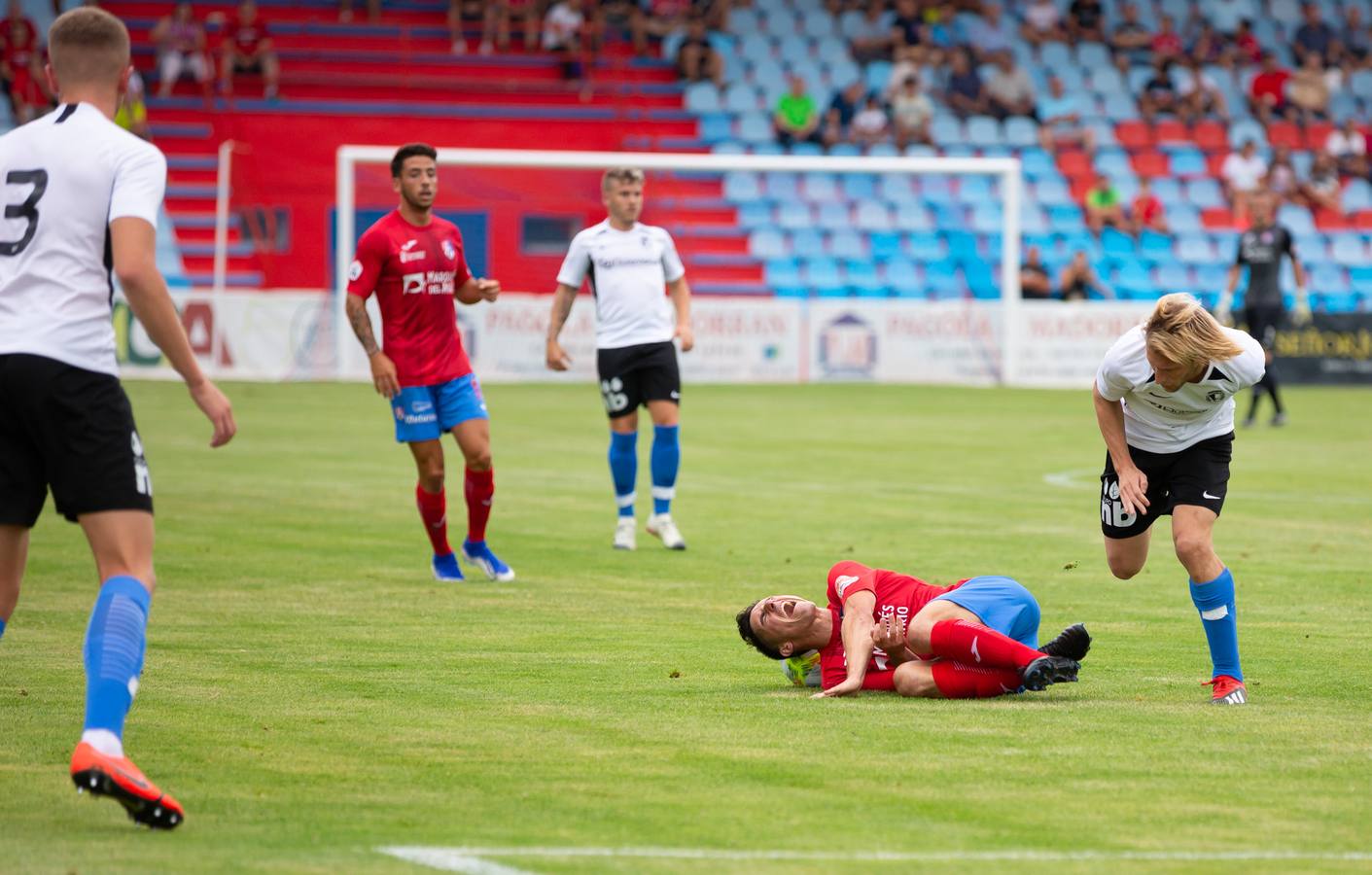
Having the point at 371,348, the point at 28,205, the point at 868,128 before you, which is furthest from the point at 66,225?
the point at 868,128

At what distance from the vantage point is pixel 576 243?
528 inches

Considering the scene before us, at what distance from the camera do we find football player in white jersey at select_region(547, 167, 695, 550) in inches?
516

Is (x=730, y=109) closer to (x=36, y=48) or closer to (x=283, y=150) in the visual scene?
(x=283, y=150)

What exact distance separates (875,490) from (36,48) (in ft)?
75.5

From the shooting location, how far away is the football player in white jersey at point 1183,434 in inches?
291

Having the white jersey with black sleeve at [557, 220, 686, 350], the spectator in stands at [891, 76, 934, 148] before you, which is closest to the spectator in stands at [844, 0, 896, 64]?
the spectator in stands at [891, 76, 934, 148]

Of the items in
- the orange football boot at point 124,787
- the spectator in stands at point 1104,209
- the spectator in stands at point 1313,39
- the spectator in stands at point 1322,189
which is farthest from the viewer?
the spectator in stands at point 1313,39

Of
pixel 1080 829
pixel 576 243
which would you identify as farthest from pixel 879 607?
pixel 576 243

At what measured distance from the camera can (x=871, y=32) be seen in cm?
3991

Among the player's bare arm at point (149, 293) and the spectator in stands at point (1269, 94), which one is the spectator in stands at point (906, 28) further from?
the player's bare arm at point (149, 293)

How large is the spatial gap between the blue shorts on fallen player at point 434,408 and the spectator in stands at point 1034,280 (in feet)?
74.1

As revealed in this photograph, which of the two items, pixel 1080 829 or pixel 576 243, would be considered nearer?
pixel 1080 829

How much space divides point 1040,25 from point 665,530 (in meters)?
29.9

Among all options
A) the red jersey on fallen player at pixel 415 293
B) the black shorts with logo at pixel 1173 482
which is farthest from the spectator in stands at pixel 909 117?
the black shorts with logo at pixel 1173 482
